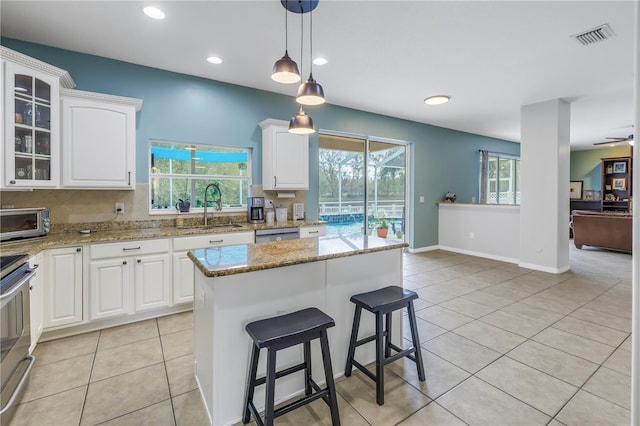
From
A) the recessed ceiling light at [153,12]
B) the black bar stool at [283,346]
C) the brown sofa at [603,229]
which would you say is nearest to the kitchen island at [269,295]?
the black bar stool at [283,346]

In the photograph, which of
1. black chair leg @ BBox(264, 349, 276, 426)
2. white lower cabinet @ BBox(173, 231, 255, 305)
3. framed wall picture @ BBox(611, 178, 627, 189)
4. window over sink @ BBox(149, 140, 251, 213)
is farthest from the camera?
framed wall picture @ BBox(611, 178, 627, 189)

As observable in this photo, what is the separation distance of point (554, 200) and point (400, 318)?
12.7 feet

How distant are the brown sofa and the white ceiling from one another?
9.13 feet

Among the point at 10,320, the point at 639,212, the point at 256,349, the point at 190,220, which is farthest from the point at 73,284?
the point at 639,212

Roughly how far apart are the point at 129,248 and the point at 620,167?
12.3 meters

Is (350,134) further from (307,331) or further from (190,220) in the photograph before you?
(307,331)

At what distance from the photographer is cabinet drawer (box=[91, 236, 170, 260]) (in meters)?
2.79

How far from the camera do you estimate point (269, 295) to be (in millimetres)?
1835

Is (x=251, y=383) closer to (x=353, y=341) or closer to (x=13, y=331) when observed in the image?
(x=353, y=341)

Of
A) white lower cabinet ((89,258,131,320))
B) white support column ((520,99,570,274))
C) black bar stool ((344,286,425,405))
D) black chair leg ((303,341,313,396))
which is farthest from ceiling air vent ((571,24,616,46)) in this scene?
white lower cabinet ((89,258,131,320))

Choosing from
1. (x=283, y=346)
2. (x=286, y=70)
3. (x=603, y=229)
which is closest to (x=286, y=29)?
(x=286, y=70)

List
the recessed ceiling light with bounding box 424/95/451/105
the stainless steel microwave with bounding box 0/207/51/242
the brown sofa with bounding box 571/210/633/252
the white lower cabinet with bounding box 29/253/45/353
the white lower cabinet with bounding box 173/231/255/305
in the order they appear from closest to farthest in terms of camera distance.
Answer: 1. the white lower cabinet with bounding box 29/253/45/353
2. the stainless steel microwave with bounding box 0/207/51/242
3. the white lower cabinet with bounding box 173/231/255/305
4. the recessed ceiling light with bounding box 424/95/451/105
5. the brown sofa with bounding box 571/210/633/252

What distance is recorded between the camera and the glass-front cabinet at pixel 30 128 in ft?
8.00

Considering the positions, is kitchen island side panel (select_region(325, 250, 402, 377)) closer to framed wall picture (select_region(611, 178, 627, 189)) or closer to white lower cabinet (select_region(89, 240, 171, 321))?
white lower cabinet (select_region(89, 240, 171, 321))
